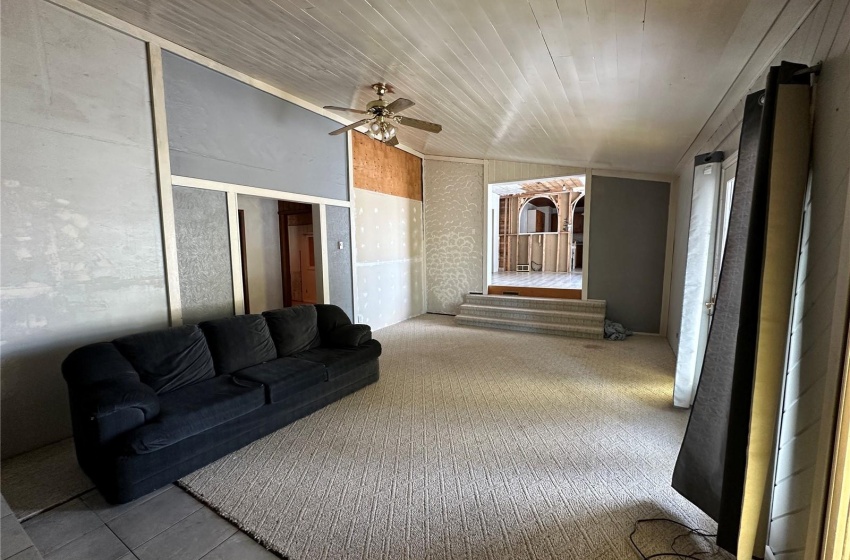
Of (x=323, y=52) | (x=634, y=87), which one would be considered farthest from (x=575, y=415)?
(x=323, y=52)

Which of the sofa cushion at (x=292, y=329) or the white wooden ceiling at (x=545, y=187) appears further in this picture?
the white wooden ceiling at (x=545, y=187)

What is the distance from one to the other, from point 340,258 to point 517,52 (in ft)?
12.2

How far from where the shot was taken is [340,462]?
8.12 feet

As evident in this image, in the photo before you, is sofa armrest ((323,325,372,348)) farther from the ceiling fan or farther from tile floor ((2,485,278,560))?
the ceiling fan

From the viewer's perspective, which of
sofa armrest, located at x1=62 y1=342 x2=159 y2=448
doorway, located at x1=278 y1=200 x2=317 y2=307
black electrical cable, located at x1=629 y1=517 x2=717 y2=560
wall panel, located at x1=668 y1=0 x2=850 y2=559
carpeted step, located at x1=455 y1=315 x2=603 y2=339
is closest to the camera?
wall panel, located at x1=668 y1=0 x2=850 y2=559

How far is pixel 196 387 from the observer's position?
2730mm

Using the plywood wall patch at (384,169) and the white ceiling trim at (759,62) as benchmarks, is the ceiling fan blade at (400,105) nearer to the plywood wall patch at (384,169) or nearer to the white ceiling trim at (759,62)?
the white ceiling trim at (759,62)

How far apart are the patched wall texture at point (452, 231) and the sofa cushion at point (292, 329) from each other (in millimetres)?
3953

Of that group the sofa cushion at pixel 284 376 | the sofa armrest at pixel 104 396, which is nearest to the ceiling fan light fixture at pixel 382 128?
the sofa cushion at pixel 284 376

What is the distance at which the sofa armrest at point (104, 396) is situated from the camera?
2.05 m

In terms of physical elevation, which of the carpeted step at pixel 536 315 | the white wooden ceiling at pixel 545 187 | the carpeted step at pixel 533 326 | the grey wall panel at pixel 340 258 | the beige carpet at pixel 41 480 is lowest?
the beige carpet at pixel 41 480

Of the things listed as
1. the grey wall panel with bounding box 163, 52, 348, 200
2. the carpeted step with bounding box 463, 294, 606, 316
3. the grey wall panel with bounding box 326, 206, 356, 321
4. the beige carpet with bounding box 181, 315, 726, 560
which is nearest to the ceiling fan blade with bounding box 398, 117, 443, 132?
the grey wall panel with bounding box 163, 52, 348, 200

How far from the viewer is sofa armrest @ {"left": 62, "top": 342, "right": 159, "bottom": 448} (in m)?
2.05

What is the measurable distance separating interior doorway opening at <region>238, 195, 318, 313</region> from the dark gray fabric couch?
107 inches
